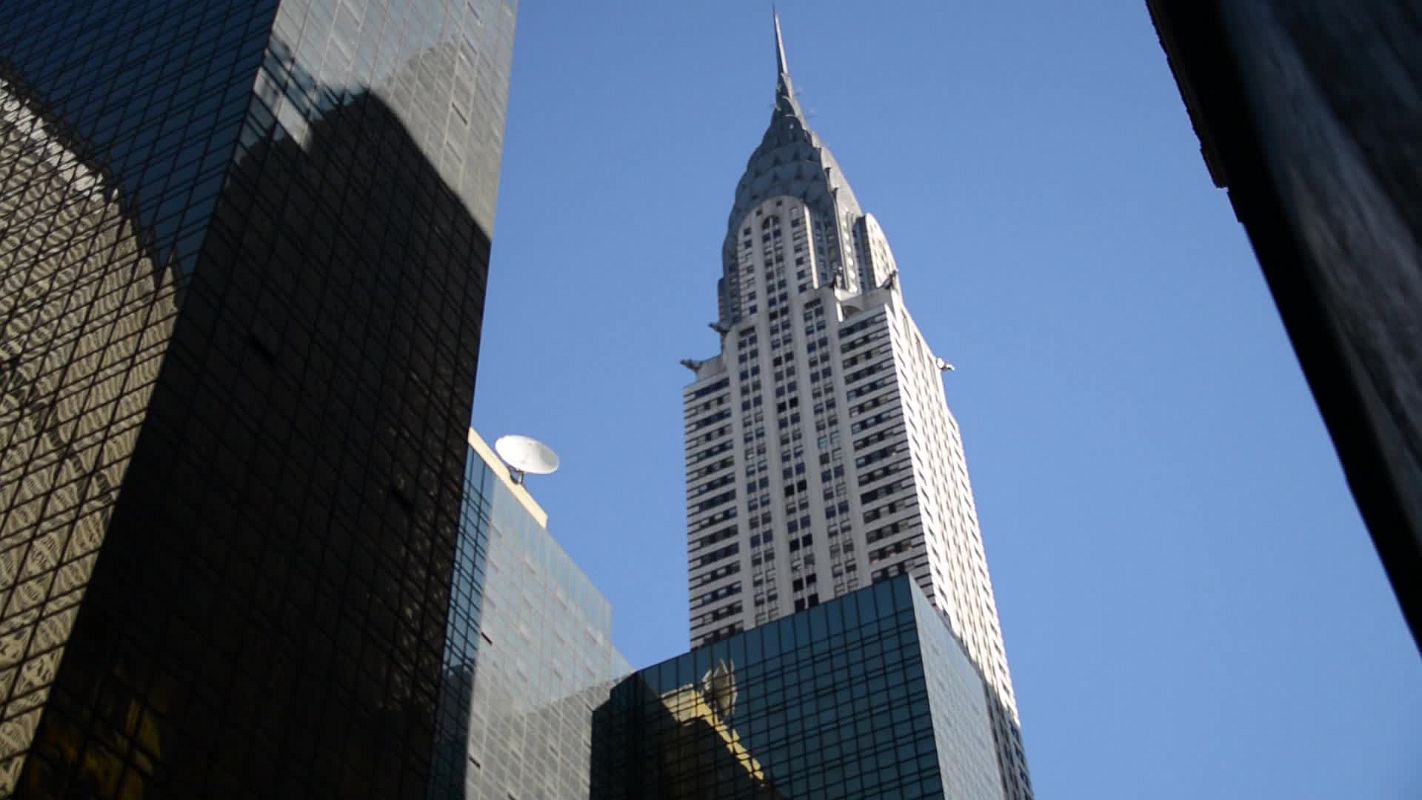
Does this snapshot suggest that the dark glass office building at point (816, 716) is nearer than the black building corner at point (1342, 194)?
No

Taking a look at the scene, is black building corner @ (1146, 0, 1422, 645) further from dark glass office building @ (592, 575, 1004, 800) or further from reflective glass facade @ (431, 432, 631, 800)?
dark glass office building @ (592, 575, 1004, 800)

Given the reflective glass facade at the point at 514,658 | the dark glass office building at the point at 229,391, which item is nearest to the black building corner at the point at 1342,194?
the dark glass office building at the point at 229,391

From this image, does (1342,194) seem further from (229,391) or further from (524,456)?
(524,456)

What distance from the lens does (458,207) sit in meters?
79.9

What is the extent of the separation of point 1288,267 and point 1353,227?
2152mm

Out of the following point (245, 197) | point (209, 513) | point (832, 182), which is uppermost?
point (832, 182)

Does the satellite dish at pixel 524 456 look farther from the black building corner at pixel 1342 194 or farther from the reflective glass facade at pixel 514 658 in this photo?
the black building corner at pixel 1342 194

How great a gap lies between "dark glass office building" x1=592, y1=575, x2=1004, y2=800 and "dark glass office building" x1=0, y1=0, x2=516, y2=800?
37.7m

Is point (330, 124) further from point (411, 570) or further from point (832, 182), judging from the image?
point (832, 182)

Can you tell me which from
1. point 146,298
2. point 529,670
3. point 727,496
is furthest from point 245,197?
point 727,496

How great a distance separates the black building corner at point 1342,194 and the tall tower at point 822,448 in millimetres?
122113

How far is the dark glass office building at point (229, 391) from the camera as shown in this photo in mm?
47844

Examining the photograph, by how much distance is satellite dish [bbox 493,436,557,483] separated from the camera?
101 m

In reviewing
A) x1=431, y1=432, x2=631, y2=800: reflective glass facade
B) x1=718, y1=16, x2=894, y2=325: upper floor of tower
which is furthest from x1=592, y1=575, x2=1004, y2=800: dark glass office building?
x1=718, y1=16, x2=894, y2=325: upper floor of tower
